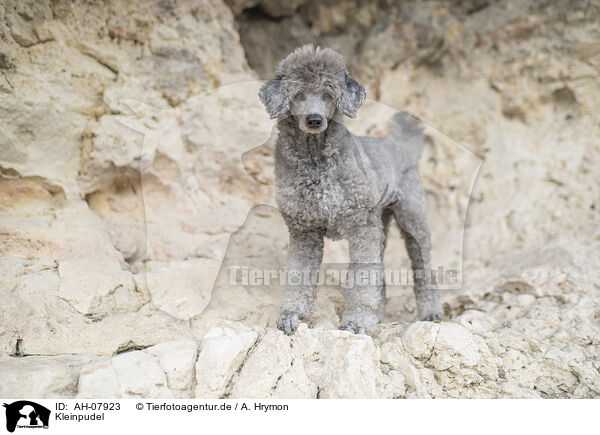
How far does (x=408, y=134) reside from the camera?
4633mm

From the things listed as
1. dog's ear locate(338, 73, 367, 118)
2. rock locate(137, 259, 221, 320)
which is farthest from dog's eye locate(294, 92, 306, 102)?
rock locate(137, 259, 221, 320)

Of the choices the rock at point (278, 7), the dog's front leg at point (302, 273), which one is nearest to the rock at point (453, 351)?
the dog's front leg at point (302, 273)

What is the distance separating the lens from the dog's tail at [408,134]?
178 inches

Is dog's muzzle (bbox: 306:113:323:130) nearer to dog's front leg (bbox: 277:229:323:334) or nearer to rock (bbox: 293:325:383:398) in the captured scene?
dog's front leg (bbox: 277:229:323:334)

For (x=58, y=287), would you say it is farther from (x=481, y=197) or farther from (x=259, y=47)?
(x=481, y=197)

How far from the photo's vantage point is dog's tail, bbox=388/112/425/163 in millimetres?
4512

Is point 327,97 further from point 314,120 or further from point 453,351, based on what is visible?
point 453,351

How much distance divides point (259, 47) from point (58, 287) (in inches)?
172

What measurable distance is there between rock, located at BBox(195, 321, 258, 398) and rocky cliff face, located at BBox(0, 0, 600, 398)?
0.04 ft

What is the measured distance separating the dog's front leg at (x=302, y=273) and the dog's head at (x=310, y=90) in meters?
A: 0.90

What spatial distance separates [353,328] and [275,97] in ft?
5.84

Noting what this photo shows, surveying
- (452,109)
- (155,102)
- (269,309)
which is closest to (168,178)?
(155,102)

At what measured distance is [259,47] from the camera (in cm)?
645

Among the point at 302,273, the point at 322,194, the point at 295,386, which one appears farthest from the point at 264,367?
the point at 322,194
